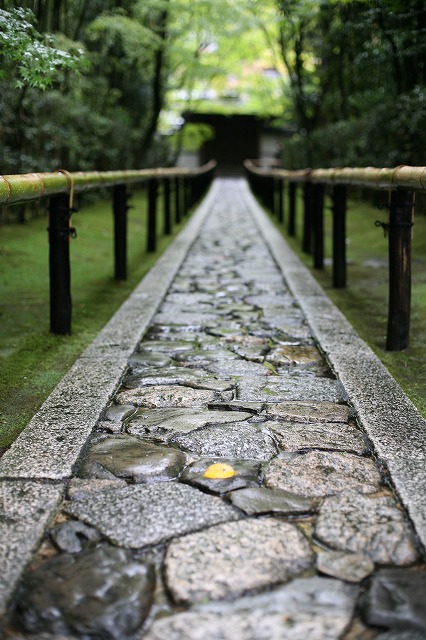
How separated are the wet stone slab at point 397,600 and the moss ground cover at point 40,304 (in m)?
1.75

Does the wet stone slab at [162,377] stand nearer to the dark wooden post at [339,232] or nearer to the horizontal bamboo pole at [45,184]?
the horizontal bamboo pole at [45,184]

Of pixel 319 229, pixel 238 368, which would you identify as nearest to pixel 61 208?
pixel 238 368

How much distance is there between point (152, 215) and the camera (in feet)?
29.7

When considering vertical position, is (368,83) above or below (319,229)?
above

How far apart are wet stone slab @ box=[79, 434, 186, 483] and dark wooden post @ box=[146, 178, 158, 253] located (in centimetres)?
638

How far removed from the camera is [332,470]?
2.69 meters

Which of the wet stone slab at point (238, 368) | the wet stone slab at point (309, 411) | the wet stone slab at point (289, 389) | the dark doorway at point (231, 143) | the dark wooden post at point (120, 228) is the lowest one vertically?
the wet stone slab at point (309, 411)

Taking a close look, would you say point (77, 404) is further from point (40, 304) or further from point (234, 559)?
point (40, 304)

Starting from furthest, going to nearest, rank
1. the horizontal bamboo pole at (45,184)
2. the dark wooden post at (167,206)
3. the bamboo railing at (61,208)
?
the dark wooden post at (167,206) → the bamboo railing at (61,208) → the horizontal bamboo pole at (45,184)

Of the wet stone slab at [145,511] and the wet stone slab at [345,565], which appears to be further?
the wet stone slab at [145,511]

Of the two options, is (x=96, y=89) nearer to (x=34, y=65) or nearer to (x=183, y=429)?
(x=34, y=65)

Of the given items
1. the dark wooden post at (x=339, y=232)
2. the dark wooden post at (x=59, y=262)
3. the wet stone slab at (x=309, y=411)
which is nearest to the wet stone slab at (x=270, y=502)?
the wet stone slab at (x=309, y=411)

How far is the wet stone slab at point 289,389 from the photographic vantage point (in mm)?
3549

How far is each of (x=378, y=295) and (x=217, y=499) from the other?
431 cm
